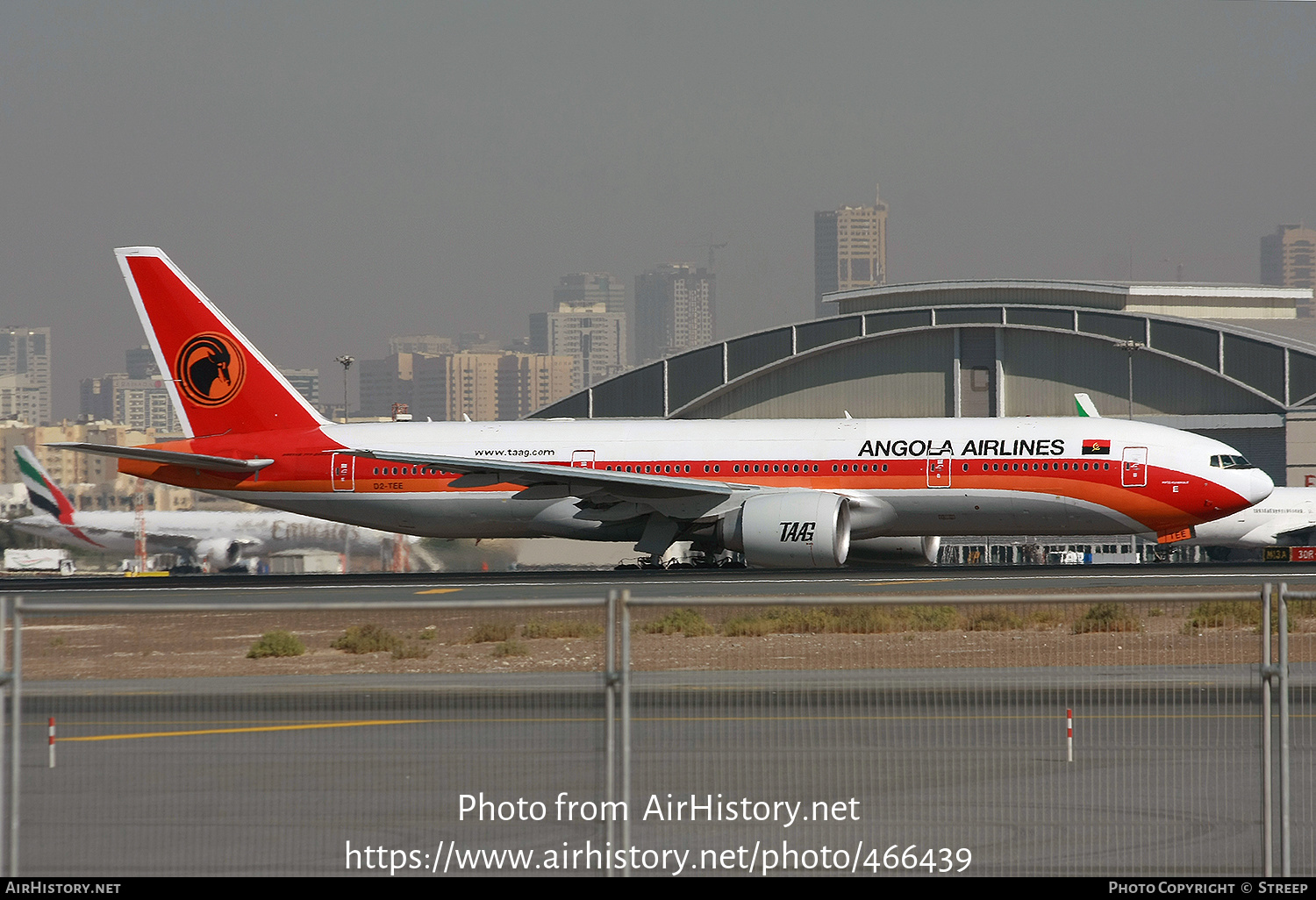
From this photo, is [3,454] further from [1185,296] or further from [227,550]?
[1185,296]

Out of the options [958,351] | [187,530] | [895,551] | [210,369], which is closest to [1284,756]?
[895,551]

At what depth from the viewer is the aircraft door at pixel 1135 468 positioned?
33031 mm

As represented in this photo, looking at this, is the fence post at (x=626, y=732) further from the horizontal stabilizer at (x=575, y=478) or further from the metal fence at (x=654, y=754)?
the horizontal stabilizer at (x=575, y=478)

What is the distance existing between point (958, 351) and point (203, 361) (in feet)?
137

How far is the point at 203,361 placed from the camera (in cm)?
3850

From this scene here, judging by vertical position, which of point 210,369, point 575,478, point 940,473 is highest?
point 210,369

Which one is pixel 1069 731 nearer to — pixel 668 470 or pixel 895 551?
pixel 668 470

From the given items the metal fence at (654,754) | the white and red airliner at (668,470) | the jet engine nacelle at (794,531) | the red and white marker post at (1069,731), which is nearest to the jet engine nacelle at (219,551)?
the white and red airliner at (668,470)

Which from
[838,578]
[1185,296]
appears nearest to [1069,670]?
[838,578]

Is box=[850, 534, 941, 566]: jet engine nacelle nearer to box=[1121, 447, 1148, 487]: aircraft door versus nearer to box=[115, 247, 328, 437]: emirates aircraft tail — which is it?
box=[1121, 447, 1148, 487]: aircraft door

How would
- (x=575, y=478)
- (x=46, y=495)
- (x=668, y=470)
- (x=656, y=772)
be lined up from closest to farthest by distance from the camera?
(x=656, y=772), (x=575, y=478), (x=668, y=470), (x=46, y=495)

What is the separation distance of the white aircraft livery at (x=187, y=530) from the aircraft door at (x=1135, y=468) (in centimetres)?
2430

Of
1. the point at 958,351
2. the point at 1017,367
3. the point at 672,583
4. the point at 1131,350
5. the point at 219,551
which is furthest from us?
the point at 958,351

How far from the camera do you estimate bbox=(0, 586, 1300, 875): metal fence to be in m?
8.02
